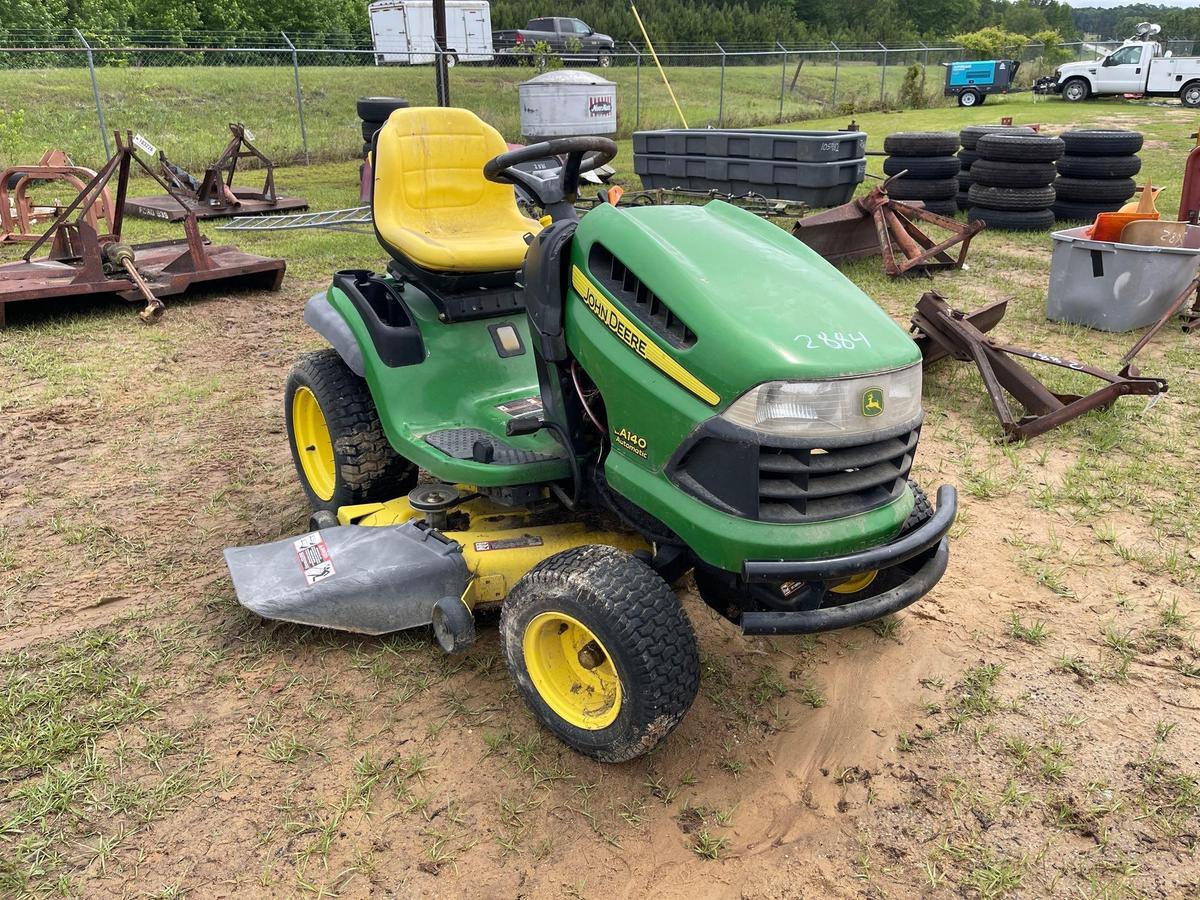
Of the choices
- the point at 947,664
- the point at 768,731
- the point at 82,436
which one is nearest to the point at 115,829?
the point at 768,731

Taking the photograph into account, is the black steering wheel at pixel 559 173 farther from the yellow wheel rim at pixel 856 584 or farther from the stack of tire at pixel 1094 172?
the stack of tire at pixel 1094 172

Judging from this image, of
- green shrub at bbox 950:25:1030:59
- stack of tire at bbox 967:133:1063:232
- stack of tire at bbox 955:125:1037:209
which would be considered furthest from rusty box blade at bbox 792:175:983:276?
green shrub at bbox 950:25:1030:59

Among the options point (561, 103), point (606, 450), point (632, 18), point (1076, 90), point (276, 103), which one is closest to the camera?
point (606, 450)

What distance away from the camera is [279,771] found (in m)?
2.31

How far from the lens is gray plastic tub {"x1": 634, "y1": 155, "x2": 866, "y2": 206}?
9.02 metres

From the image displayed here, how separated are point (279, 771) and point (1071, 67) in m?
29.9

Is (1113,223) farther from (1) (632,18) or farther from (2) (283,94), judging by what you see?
(1) (632,18)

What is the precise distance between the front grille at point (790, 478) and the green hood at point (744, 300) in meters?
0.15

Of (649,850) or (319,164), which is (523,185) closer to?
(649,850)

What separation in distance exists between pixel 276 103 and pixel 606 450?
19.1 metres

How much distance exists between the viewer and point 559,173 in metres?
2.74

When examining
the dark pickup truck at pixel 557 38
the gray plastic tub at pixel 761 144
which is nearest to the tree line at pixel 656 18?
the dark pickup truck at pixel 557 38

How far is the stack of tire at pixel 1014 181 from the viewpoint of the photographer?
826 centimetres

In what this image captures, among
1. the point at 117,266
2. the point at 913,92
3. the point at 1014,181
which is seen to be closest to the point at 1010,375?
the point at 1014,181
